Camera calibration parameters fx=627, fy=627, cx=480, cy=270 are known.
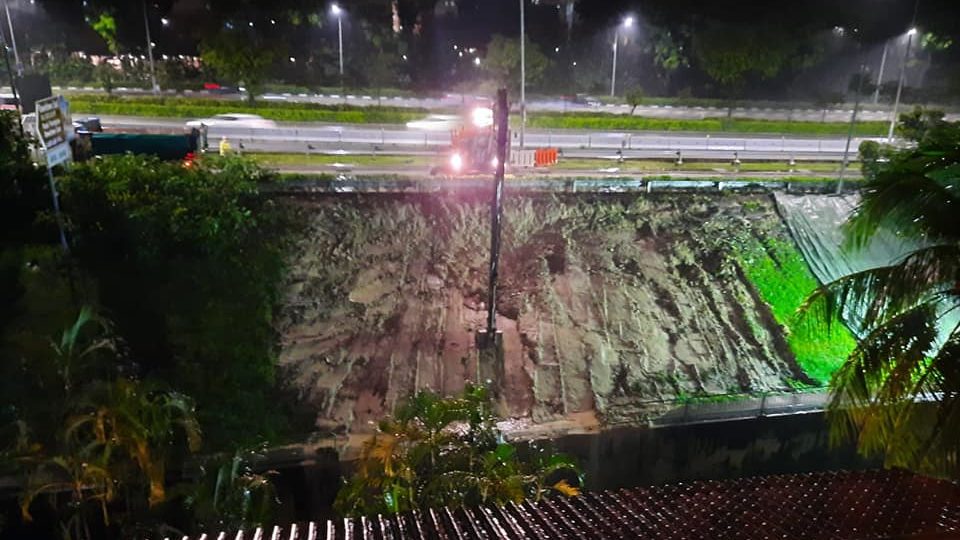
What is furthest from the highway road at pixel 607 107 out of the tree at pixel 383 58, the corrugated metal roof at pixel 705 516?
the corrugated metal roof at pixel 705 516

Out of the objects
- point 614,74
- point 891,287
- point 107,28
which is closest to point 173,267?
point 891,287

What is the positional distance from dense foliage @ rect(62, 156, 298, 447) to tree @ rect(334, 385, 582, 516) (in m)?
5.64

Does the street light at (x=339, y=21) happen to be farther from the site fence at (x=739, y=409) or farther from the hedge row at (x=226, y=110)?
the site fence at (x=739, y=409)

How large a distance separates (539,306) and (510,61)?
1961 cm

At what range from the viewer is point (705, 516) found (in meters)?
4.98

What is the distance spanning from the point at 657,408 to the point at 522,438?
3426mm

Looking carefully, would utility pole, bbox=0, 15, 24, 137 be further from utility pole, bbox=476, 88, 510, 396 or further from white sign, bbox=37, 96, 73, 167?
utility pole, bbox=476, 88, 510, 396

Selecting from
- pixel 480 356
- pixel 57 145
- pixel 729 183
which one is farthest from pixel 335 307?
pixel 729 183

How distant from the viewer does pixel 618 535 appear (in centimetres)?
480

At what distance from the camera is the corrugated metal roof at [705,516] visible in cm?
479

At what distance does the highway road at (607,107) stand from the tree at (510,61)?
5.50 ft

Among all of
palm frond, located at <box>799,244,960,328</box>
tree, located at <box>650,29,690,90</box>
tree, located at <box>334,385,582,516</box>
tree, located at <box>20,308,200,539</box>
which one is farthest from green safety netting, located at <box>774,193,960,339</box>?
tree, located at <box>650,29,690,90</box>

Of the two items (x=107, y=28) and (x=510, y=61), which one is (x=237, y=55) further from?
(x=510, y=61)

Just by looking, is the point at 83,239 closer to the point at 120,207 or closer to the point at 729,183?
the point at 120,207
